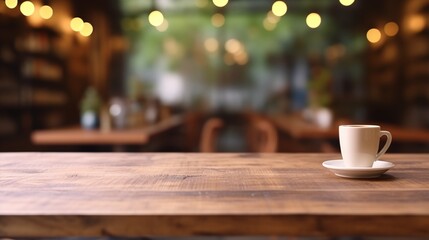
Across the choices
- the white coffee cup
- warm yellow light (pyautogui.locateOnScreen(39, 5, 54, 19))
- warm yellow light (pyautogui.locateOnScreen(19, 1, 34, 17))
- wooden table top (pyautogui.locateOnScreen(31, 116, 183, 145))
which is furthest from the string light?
the white coffee cup

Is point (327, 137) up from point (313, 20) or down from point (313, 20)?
down

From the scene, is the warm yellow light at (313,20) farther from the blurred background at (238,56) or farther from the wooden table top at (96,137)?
the wooden table top at (96,137)

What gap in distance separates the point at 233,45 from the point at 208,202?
320 inches

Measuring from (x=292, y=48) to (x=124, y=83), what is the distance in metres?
3.05

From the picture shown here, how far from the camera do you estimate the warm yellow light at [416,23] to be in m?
7.40

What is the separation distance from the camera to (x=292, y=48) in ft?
29.0

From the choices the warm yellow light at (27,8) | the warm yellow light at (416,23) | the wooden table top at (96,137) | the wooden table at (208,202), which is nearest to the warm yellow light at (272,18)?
the warm yellow light at (416,23)

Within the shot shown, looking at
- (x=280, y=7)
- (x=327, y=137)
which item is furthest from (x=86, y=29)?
(x=327, y=137)

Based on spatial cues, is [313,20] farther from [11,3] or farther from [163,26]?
[11,3]

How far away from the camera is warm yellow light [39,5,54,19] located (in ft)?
23.5

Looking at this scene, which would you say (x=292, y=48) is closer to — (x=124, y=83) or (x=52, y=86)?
(x=124, y=83)

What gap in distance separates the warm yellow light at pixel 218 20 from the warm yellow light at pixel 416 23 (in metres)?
3.13

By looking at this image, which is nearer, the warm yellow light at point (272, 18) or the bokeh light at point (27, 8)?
the bokeh light at point (27, 8)

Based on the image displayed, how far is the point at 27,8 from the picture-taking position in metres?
6.33
